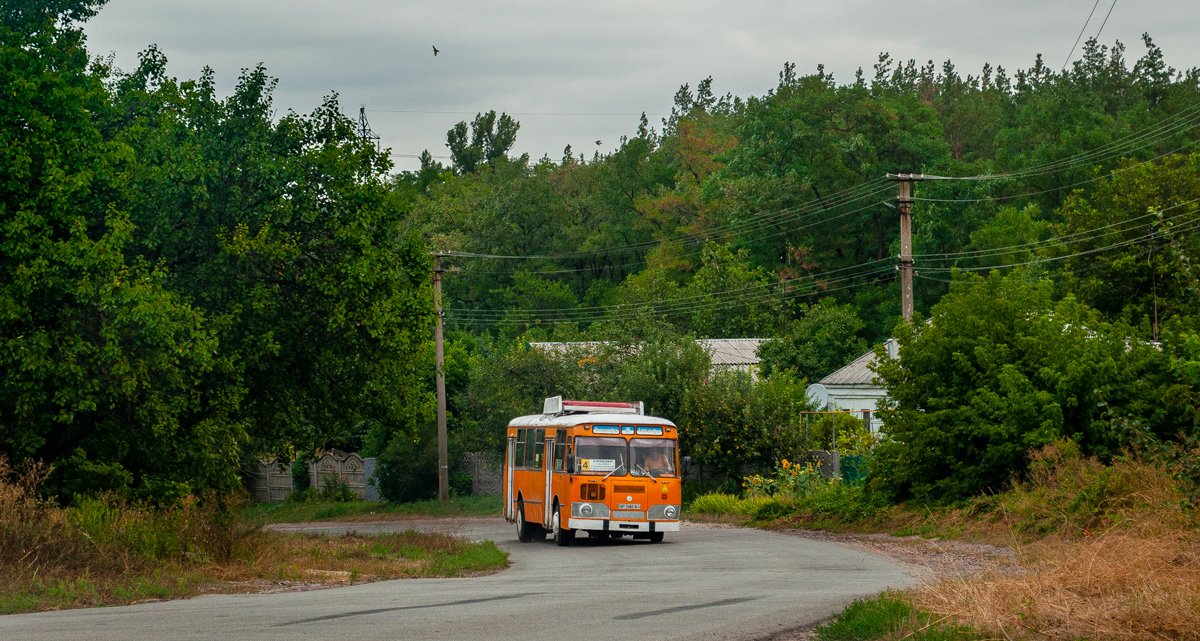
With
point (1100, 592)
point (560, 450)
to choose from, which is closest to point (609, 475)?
point (560, 450)

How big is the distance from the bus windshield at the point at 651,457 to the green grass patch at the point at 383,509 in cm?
1804

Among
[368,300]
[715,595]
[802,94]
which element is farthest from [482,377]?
[802,94]

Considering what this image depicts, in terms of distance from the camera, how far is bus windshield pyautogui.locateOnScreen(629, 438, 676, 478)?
25906 millimetres

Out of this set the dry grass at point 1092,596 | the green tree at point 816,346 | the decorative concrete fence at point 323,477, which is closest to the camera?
the dry grass at point 1092,596

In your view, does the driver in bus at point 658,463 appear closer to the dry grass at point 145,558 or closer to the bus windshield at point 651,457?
the bus windshield at point 651,457

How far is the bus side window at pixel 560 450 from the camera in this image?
85.8ft

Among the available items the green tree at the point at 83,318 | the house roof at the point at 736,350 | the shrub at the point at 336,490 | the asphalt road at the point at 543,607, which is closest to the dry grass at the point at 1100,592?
the asphalt road at the point at 543,607

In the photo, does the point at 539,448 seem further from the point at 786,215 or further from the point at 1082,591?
the point at 786,215

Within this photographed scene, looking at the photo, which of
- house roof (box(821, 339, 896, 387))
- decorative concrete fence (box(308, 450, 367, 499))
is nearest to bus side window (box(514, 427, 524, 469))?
house roof (box(821, 339, 896, 387))

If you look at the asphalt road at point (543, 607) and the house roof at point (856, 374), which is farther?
the house roof at point (856, 374)

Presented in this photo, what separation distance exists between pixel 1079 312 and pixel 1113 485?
7.20 m

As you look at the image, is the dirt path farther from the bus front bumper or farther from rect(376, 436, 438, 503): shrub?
rect(376, 436, 438, 503): shrub

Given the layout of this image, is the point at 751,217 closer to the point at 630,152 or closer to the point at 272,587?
the point at 630,152

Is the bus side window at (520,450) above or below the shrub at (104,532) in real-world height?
above
